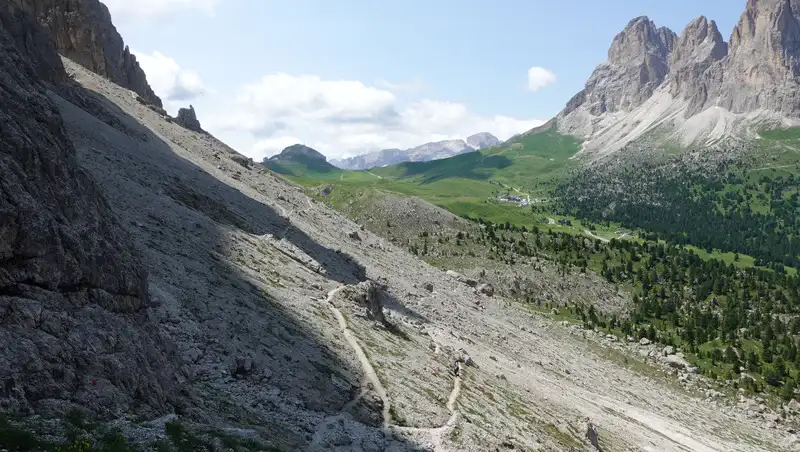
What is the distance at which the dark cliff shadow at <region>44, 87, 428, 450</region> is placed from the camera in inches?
993

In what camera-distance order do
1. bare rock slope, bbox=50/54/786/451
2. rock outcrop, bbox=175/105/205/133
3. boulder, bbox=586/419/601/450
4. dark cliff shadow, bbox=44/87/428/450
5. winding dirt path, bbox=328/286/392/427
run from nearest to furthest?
dark cliff shadow, bbox=44/87/428/450 < bare rock slope, bbox=50/54/786/451 < winding dirt path, bbox=328/286/392/427 < boulder, bbox=586/419/601/450 < rock outcrop, bbox=175/105/205/133

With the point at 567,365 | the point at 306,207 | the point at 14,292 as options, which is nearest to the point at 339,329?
the point at 14,292

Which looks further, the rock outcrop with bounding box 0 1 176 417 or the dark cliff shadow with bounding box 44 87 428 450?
the dark cliff shadow with bounding box 44 87 428 450

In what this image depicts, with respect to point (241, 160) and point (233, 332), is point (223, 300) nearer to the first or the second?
point (233, 332)

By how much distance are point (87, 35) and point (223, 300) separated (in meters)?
94.2

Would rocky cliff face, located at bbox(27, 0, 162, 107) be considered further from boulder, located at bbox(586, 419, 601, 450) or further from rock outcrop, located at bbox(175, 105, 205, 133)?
boulder, located at bbox(586, 419, 601, 450)

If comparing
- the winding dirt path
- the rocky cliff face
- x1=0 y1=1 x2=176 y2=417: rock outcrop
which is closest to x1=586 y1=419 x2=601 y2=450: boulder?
the winding dirt path

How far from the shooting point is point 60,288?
20172 millimetres

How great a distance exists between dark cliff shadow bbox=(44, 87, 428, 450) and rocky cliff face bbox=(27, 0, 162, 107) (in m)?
52.3

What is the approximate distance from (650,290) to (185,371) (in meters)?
134

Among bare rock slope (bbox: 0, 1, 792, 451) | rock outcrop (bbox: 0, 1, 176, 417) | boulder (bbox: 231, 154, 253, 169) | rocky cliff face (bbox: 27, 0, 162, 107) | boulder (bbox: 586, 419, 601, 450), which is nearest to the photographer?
rock outcrop (bbox: 0, 1, 176, 417)

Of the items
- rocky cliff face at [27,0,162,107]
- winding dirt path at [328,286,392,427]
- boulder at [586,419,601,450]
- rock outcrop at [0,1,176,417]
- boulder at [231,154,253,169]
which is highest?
rocky cliff face at [27,0,162,107]

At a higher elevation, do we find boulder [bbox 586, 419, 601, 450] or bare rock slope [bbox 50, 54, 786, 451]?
bare rock slope [bbox 50, 54, 786, 451]

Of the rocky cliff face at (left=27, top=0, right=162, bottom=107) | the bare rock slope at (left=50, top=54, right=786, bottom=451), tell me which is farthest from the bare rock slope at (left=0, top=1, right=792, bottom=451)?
the rocky cliff face at (left=27, top=0, right=162, bottom=107)
